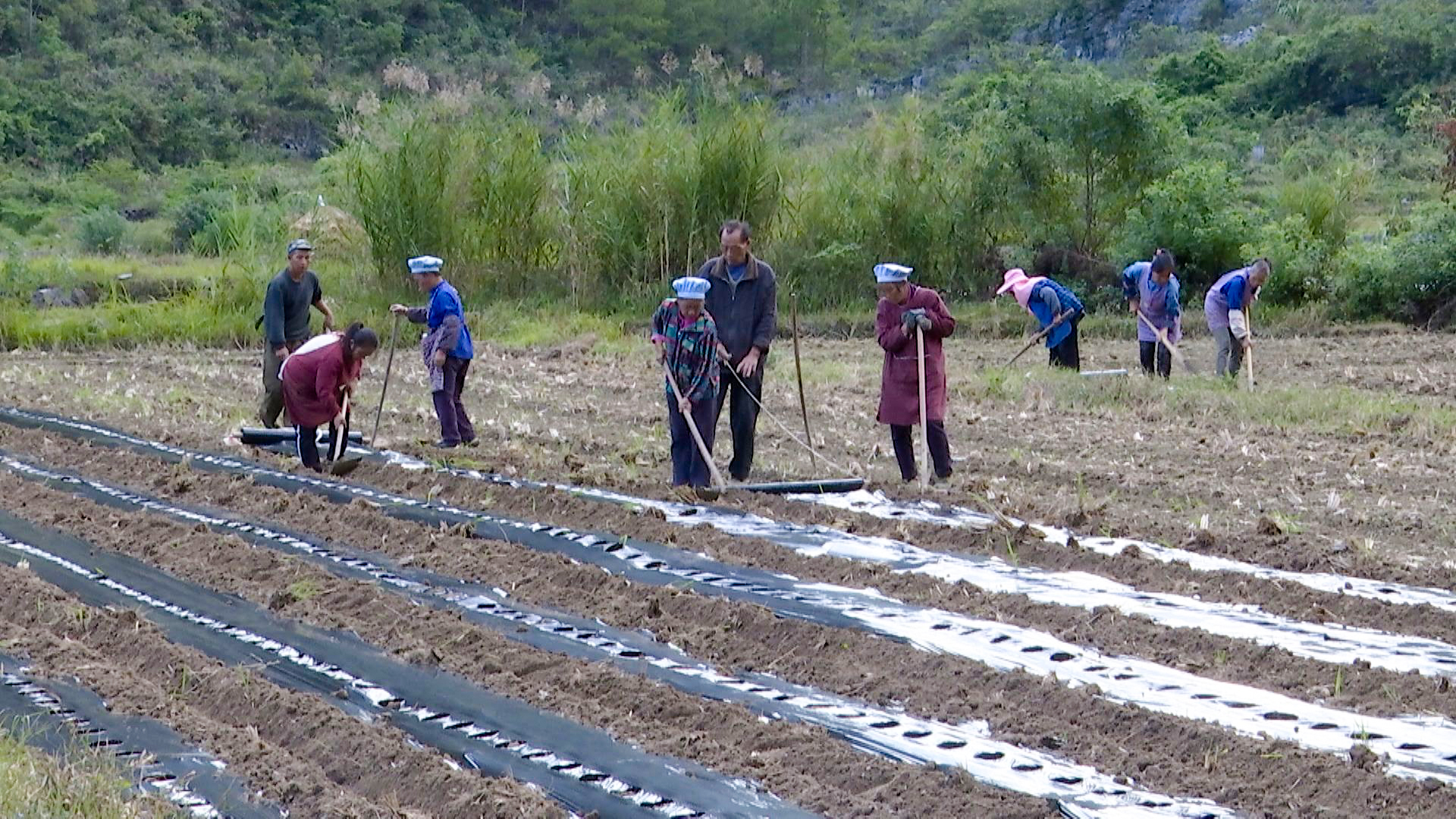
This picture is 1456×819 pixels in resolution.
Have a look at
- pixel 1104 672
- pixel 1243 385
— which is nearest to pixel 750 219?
pixel 1243 385

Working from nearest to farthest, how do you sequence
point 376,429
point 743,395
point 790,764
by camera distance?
point 790,764
point 743,395
point 376,429

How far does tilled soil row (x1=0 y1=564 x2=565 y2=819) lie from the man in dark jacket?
3.67 meters

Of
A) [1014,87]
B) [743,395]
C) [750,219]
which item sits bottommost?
[743,395]

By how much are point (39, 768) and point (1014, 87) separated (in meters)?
18.1

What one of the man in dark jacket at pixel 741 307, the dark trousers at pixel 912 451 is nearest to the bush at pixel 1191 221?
the dark trousers at pixel 912 451

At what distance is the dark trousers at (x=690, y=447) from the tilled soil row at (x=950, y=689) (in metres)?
1.66

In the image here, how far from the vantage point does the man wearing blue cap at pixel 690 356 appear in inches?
332

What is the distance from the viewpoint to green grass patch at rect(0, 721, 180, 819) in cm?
409

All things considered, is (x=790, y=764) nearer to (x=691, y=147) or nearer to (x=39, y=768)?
(x=39, y=768)

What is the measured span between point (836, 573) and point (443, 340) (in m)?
4.03

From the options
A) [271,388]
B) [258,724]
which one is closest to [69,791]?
[258,724]

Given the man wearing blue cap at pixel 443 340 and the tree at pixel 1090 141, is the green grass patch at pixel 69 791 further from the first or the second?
the tree at pixel 1090 141

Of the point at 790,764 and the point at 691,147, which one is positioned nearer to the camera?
the point at 790,764

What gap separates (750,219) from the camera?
65.3 ft
